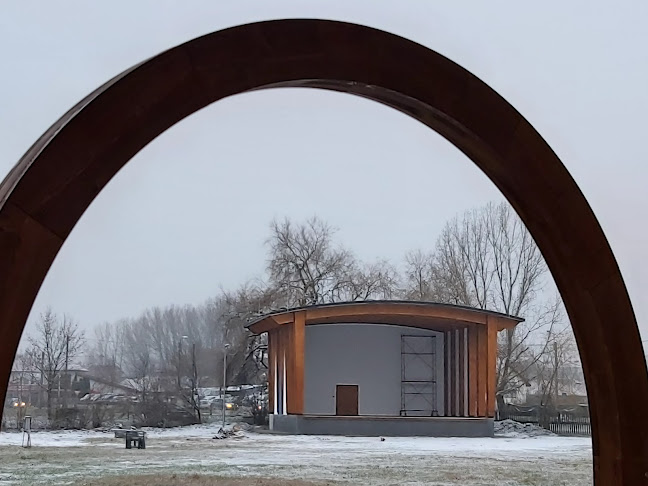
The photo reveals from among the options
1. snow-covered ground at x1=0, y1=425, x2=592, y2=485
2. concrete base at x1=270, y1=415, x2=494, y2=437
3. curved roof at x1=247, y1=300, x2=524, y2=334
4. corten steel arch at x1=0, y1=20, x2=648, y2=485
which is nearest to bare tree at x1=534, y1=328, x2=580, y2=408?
curved roof at x1=247, y1=300, x2=524, y2=334

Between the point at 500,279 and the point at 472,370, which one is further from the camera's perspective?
the point at 500,279

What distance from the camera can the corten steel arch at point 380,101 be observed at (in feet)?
6.54

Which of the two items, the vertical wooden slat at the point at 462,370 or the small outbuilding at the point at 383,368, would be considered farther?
the vertical wooden slat at the point at 462,370

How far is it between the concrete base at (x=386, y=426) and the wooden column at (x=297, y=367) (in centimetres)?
21

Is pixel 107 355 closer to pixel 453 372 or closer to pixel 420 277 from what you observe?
pixel 453 372

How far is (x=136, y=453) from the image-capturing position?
11.1m

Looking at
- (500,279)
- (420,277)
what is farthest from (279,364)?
(500,279)

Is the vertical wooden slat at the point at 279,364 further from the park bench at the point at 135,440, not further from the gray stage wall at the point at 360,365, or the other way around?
the park bench at the point at 135,440

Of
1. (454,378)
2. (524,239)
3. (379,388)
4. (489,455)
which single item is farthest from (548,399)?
(489,455)

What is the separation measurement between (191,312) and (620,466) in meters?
17.7

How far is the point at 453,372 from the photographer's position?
18.0 metres

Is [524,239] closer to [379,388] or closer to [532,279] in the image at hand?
[532,279]

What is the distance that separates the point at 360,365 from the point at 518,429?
10.6ft

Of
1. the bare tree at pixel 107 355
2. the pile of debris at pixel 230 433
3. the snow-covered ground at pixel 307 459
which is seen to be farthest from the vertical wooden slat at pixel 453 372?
the bare tree at pixel 107 355
